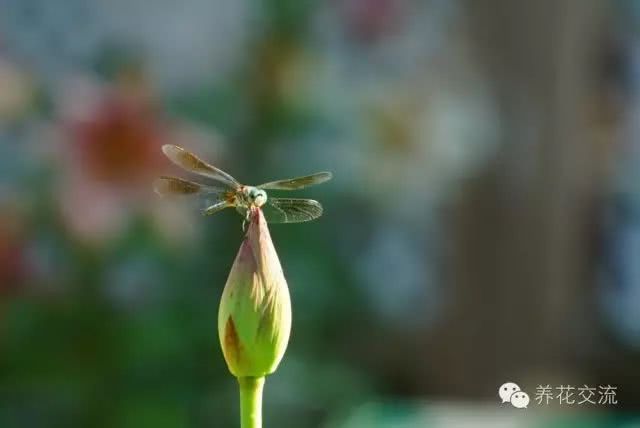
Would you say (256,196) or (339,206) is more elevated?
(339,206)

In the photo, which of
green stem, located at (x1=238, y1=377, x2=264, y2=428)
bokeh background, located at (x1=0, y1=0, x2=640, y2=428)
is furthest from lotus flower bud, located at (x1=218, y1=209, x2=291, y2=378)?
bokeh background, located at (x1=0, y1=0, x2=640, y2=428)

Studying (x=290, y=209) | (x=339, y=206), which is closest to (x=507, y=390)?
(x=290, y=209)

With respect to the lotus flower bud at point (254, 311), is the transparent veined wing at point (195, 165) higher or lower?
higher

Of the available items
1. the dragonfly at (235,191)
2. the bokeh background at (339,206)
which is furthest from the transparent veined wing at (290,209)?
the bokeh background at (339,206)

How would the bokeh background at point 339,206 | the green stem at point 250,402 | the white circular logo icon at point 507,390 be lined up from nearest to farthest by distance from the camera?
1. the green stem at point 250,402
2. the white circular logo icon at point 507,390
3. the bokeh background at point 339,206

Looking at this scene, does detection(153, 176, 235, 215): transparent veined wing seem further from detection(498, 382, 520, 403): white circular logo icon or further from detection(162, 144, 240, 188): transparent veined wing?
detection(498, 382, 520, 403): white circular logo icon

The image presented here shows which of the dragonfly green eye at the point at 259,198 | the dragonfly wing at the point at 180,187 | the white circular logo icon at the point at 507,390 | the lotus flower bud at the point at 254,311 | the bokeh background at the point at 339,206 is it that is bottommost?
the white circular logo icon at the point at 507,390

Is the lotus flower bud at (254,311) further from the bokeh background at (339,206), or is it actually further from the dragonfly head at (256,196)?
the bokeh background at (339,206)

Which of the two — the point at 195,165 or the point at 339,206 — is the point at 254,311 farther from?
the point at 339,206
